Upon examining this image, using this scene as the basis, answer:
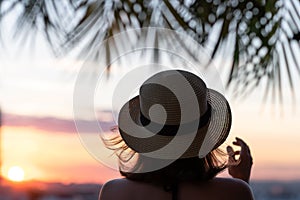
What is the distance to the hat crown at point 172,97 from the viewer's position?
1537 millimetres

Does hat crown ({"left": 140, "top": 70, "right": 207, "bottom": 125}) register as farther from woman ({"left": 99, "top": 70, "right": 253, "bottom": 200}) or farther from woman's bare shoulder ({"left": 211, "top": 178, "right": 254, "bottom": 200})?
woman's bare shoulder ({"left": 211, "top": 178, "right": 254, "bottom": 200})

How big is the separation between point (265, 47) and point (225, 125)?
0.30 meters

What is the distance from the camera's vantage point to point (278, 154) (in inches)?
59.9

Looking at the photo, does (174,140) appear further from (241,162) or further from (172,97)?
(241,162)

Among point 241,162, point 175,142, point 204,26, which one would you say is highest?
point 204,26

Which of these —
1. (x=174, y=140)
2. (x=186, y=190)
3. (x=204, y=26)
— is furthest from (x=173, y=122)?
(x=204, y=26)

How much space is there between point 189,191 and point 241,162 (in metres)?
0.21

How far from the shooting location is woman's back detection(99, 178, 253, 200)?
1.53 metres

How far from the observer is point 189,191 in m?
1.53

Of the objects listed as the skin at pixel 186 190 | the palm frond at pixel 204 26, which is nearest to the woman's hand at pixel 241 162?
the skin at pixel 186 190

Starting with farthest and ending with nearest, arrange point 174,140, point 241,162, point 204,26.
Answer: point 241,162
point 174,140
point 204,26

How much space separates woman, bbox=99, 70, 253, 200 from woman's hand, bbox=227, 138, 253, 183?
0.11m

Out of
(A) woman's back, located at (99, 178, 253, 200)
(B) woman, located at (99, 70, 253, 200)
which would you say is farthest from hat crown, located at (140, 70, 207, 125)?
(A) woman's back, located at (99, 178, 253, 200)

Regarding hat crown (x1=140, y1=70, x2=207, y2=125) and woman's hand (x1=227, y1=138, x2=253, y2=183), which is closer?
hat crown (x1=140, y1=70, x2=207, y2=125)
